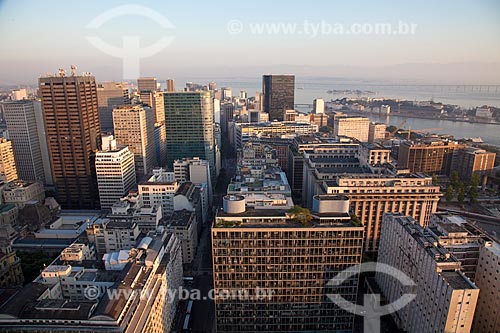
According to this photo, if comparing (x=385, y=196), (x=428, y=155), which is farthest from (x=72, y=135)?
(x=428, y=155)

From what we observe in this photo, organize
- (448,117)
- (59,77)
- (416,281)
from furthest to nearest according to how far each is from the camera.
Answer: (448,117) → (59,77) → (416,281)

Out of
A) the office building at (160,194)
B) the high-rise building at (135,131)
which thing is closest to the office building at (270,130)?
the high-rise building at (135,131)

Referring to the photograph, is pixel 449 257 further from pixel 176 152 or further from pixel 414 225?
pixel 176 152

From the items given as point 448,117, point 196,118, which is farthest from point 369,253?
point 448,117

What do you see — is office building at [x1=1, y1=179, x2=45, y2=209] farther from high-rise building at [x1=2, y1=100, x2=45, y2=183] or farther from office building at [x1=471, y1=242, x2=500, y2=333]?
office building at [x1=471, y1=242, x2=500, y2=333]

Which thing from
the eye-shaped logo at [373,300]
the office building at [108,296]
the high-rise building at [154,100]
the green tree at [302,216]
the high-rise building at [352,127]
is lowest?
the eye-shaped logo at [373,300]

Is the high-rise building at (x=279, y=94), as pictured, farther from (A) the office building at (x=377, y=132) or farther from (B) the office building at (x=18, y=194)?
(B) the office building at (x=18, y=194)
